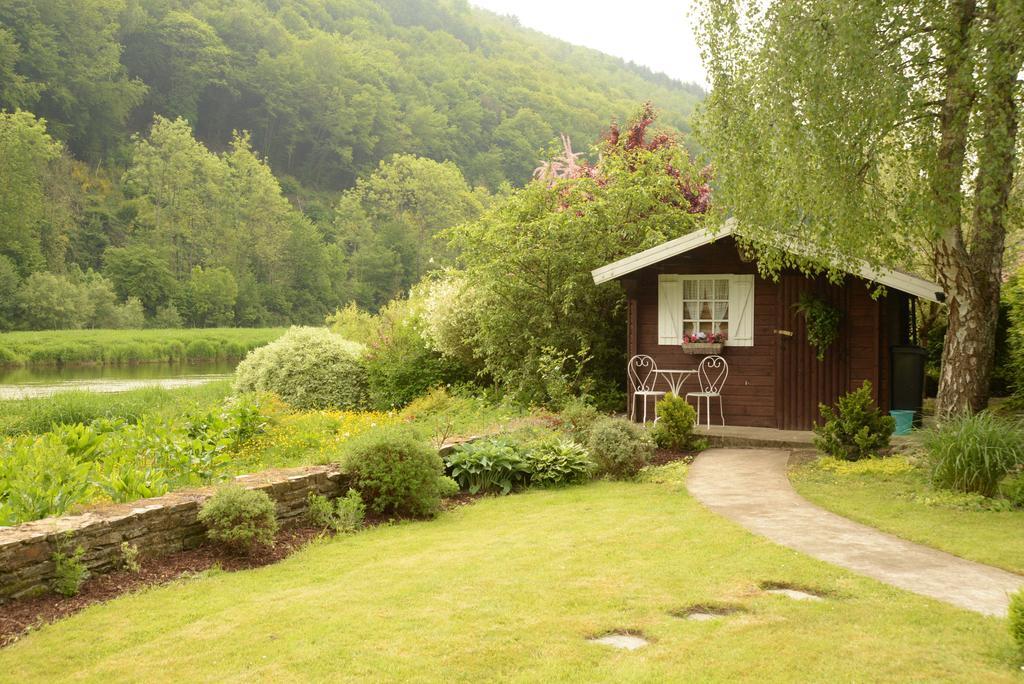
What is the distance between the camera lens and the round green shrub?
50.6 ft

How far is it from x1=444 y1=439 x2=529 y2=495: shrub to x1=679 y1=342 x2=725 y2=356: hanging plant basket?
435 centimetres

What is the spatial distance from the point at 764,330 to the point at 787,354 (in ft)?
1.48

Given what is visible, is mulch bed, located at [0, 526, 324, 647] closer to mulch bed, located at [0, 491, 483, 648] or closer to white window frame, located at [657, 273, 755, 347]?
mulch bed, located at [0, 491, 483, 648]

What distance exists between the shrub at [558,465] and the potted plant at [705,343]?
378 centimetres

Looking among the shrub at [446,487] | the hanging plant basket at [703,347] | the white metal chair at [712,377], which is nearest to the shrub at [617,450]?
the shrub at [446,487]

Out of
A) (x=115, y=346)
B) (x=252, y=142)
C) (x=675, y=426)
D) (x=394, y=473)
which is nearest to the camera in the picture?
(x=394, y=473)

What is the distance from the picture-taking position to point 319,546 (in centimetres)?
625

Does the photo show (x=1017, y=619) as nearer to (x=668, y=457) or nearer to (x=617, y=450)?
(x=617, y=450)

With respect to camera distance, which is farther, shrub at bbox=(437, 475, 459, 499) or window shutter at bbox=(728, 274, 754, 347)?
window shutter at bbox=(728, 274, 754, 347)

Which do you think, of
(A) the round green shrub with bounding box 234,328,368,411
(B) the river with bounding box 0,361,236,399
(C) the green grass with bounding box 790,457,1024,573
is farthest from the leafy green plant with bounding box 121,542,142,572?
(B) the river with bounding box 0,361,236,399

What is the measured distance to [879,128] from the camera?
26.4 ft

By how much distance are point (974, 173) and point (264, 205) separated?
5202cm

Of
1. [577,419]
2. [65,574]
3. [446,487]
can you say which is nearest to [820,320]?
[577,419]

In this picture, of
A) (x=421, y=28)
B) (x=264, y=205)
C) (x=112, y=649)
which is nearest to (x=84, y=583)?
(x=112, y=649)
